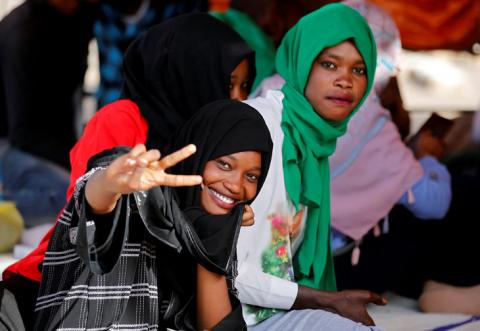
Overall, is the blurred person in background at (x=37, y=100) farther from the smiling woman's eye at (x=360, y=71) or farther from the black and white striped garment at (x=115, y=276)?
the black and white striped garment at (x=115, y=276)

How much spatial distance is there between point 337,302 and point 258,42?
1.65 metres

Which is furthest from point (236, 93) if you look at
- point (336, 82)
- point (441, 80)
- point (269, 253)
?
point (441, 80)

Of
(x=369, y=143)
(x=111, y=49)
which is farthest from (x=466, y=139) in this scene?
(x=111, y=49)

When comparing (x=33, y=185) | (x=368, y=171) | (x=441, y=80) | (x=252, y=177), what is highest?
(x=252, y=177)

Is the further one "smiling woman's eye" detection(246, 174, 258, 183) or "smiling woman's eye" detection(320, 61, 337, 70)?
"smiling woman's eye" detection(320, 61, 337, 70)

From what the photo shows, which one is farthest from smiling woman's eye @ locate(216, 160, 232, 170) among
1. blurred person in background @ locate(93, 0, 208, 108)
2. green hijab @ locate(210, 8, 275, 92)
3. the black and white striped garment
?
blurred person in background @ locate(93, 0, 208, 108)

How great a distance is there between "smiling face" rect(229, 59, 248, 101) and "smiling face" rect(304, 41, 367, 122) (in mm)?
212

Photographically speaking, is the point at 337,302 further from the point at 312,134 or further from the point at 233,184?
the point at 233,184

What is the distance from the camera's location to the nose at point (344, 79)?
2990mm

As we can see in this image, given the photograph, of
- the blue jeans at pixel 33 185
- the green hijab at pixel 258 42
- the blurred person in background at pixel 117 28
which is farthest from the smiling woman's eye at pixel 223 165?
the blurred person in background at pixel 117 28

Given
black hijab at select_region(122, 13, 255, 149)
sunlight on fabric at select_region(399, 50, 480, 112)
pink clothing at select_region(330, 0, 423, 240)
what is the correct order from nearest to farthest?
black hijab at select_region(122, 13, 255, 149) → pink clothing at select_region(330, 0, 423, 240) → sunlight on fabric at select_region(399, 50, 480, 112)

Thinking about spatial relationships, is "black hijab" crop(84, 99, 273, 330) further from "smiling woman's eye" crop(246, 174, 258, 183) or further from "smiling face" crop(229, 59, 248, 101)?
"smiling face" crop(229, 59, 248, 101)

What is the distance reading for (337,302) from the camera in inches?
111

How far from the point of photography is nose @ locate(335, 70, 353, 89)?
2.99 metres
